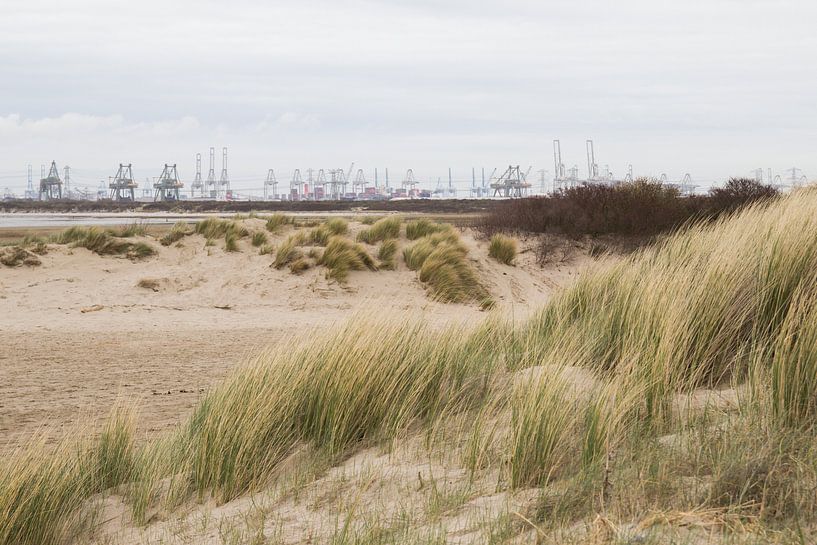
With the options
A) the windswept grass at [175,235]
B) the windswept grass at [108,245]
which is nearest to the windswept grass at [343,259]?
the windswept grass at [175,235]

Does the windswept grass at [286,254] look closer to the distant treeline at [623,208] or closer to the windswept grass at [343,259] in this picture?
the windswept grass at [343,259]

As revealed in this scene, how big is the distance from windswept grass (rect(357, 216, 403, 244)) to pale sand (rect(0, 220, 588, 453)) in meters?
1.30

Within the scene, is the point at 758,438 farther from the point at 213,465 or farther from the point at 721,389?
the point at 213,465

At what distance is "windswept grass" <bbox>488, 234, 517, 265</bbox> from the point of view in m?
17.0

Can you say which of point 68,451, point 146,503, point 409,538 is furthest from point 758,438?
point 68,451

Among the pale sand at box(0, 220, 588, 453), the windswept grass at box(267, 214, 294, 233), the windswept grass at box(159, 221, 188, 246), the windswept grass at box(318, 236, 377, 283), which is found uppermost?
the windswept grass at box(267, 214, 294, 233)

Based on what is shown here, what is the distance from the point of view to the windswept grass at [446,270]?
1478 cm

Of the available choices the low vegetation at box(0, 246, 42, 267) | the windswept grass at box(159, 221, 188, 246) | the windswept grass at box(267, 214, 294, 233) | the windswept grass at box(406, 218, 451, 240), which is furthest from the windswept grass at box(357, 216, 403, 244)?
the low vegetation at box(0, 246, 42, 267)

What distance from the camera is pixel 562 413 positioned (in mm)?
3885

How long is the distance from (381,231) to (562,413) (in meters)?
13.5

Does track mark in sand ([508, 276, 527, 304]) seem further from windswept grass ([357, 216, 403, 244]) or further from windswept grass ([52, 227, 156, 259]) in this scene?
windswept grass ([52, 227, 156, 259])

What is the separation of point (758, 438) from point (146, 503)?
307 centimetres

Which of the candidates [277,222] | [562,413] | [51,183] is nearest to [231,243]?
[277,222]

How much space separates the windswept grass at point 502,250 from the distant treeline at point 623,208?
1485mm
